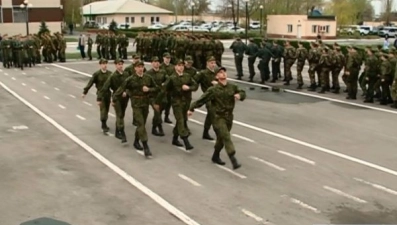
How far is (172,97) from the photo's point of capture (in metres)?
13.1

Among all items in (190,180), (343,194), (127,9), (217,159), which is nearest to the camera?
(343,194)

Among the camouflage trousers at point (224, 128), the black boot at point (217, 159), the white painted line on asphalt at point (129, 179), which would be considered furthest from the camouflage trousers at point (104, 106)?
the camouflage trousers at point (224, 128)

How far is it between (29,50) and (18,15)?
2934 centimetres

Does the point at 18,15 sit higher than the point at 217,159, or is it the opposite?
the point at 18,15

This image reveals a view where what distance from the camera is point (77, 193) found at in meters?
10.0

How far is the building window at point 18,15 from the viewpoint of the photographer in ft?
192

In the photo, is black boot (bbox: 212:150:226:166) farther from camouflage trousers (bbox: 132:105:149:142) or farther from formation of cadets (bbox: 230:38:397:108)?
formation of cadets (bbox: 230:38:397:108)

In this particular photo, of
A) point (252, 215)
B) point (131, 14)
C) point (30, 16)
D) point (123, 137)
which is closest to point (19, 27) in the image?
point (30, 16)

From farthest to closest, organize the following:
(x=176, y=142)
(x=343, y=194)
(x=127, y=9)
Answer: (x=127, y=9) → (x=176, y=142) → (x=343, y=194)

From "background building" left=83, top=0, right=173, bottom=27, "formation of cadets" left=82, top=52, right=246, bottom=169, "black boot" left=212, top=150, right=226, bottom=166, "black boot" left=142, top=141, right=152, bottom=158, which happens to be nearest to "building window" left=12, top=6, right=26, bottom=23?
"background building" left=83, top=0, right=173, bottom=27

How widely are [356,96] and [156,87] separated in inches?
396

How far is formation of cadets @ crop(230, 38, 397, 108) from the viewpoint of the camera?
1872cm

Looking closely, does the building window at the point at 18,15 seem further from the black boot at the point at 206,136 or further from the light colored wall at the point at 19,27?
the black boot at the point at 206,136

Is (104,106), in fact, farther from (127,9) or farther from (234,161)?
(127,9)
